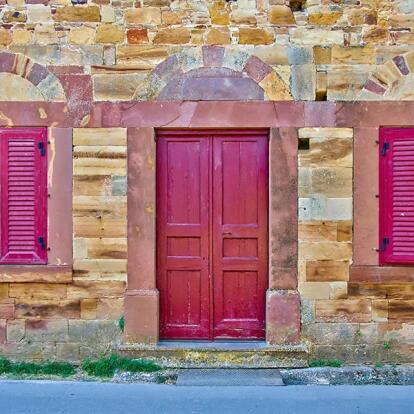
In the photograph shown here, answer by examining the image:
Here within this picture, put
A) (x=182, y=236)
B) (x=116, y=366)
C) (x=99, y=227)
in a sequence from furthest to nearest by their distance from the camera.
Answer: (x=182, y=236), (x=99, y=227), (x=116, y=366)

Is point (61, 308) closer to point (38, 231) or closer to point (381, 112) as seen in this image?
point (38, 231)

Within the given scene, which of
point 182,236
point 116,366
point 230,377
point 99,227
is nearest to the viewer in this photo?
point 230,377

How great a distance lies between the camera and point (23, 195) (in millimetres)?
5164

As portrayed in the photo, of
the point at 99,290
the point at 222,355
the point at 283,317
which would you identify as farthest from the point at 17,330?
the point at 283,317

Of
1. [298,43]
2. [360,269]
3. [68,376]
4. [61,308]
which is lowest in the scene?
[68,376]

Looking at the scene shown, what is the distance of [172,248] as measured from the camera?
5285 mm

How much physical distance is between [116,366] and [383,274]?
290 centimetres

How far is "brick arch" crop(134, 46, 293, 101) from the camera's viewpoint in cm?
514

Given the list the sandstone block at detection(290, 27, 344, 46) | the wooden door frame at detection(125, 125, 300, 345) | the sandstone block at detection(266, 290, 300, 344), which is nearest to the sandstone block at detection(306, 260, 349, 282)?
the wooden door frame at detection(125, 125, 300, 345)

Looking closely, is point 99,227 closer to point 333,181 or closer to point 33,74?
point 33,74

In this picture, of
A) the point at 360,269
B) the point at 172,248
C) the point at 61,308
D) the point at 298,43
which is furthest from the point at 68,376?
the point at 298,43

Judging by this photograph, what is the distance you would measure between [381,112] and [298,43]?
44.0 inches

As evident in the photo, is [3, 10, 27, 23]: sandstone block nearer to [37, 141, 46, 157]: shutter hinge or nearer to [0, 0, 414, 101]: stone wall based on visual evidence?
[0, 0, 414, 101]: stone wall

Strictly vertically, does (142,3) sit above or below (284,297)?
above
